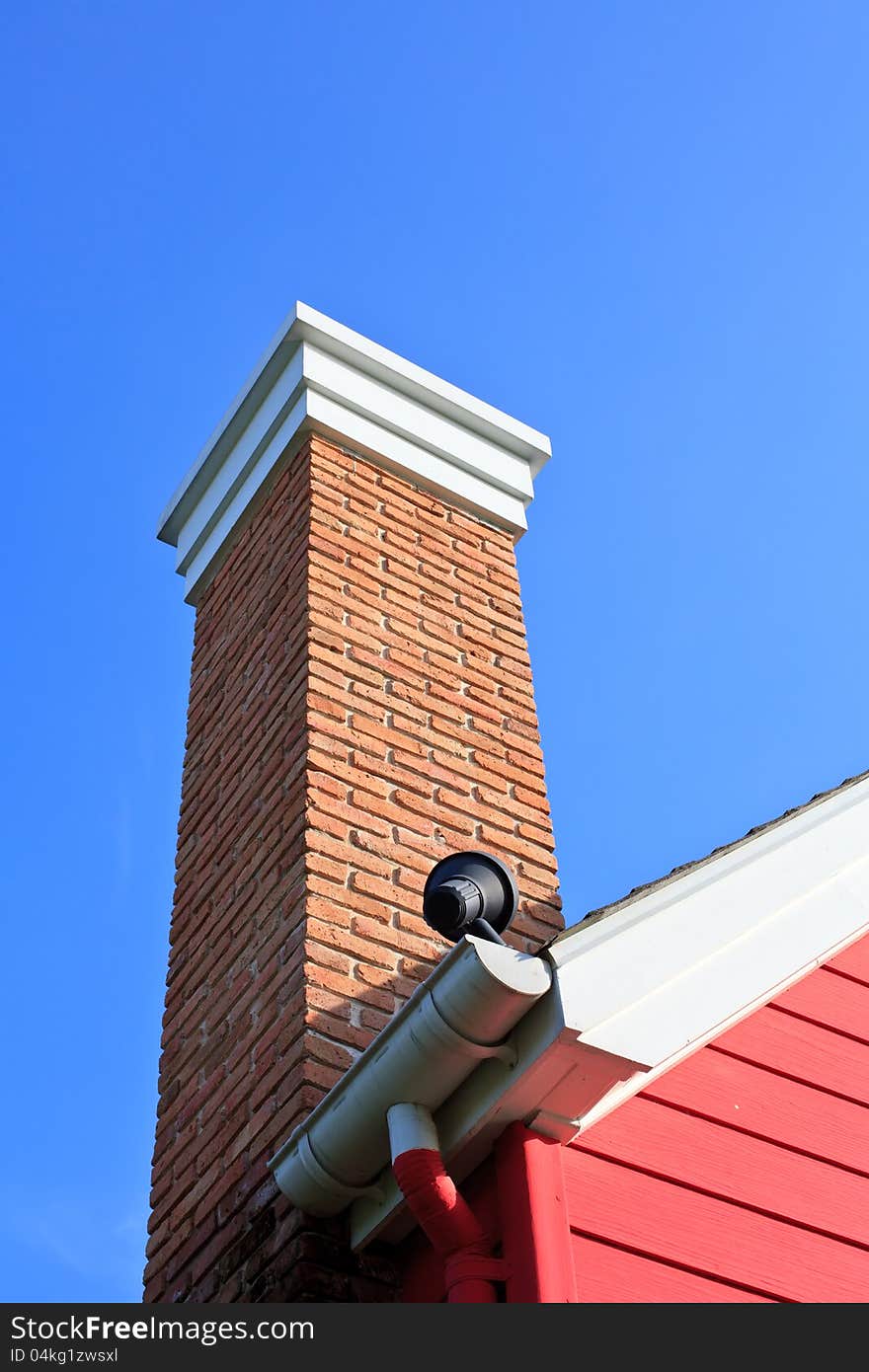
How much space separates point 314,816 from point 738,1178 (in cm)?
145

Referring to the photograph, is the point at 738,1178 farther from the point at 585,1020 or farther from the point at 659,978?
the point at 585,1020

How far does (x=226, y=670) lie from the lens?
526 centimetres

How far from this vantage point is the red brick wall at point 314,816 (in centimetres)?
373

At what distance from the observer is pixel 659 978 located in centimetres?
332

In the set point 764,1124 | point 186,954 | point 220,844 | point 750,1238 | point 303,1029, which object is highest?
point 220,844

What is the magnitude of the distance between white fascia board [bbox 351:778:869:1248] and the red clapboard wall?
7 centimetres

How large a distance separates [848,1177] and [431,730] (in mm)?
1775

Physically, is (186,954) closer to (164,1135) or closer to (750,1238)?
(164,1135)

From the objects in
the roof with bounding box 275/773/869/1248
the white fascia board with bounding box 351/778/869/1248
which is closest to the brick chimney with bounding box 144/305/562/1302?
the roof with bounding box 275/773/869/1248

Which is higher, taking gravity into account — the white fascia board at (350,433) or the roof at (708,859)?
the white fascia board at (350,433)

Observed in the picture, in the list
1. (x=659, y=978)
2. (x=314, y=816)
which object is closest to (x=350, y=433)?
(x=314, y=816)

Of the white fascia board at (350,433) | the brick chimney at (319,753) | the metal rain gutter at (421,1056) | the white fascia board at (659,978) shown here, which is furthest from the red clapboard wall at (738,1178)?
the white fascia board at (350,433)

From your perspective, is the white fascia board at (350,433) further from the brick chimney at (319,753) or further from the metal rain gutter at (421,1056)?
the metal rain gutter at (421,1056)

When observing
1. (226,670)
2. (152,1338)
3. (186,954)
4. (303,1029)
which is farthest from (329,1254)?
(226,670)
